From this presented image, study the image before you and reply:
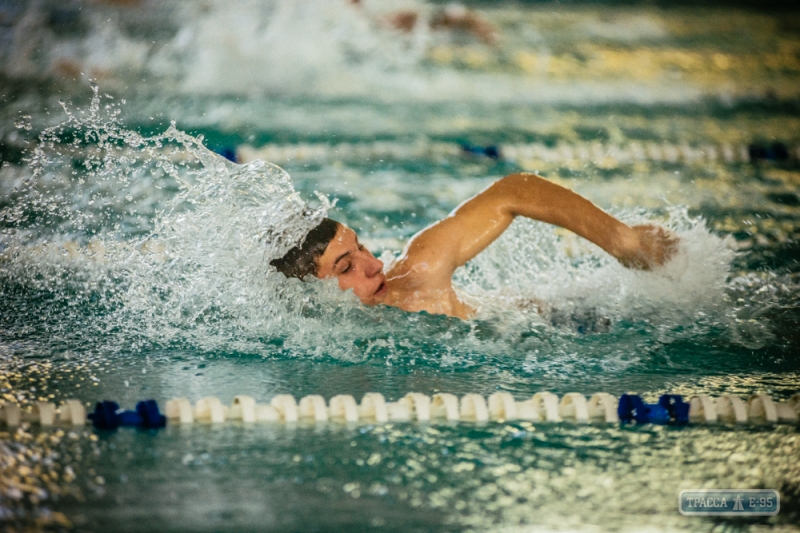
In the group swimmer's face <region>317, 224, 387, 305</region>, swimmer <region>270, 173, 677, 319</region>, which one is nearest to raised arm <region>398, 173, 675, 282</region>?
swimmer <region>270, 173, 677, 319</region>

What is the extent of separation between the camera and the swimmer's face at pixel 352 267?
2643mm

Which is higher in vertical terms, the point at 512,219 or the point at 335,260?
the point at 512,219

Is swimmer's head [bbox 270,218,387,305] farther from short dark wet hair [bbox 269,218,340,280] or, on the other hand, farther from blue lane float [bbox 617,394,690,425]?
blue lane float [bbox 617,394,690,425]

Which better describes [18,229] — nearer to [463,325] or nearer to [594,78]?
[463,325]

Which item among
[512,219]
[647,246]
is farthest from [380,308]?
[647,246]

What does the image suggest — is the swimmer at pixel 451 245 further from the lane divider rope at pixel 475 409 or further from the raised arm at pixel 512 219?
the lane divider rope at pixel 475 409

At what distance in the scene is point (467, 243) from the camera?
277cm

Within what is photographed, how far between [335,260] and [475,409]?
29.1 inches

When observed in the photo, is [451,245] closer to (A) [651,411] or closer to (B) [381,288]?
(B) [381,288]

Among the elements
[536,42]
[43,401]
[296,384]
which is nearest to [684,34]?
[536,42]

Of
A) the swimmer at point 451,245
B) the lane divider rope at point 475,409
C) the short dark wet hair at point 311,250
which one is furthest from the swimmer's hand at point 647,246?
the short dark wet hair at point 311,250

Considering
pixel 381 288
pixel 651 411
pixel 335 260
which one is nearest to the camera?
pixel 651 411

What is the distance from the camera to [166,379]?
2.47 metres

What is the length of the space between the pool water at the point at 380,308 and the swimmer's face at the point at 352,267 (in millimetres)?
60
